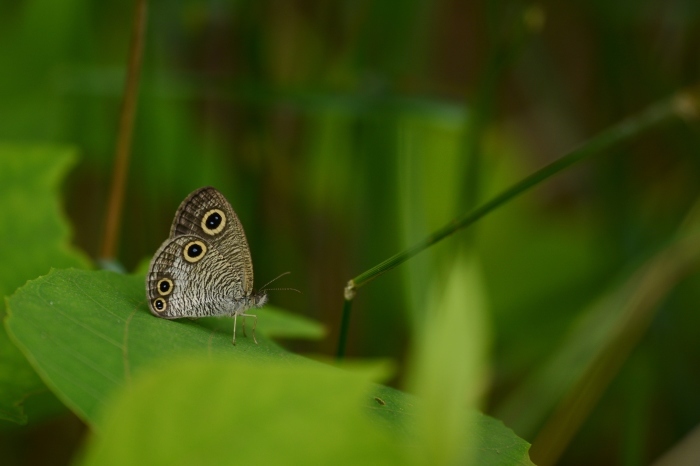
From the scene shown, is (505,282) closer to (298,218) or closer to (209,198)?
(298,218)

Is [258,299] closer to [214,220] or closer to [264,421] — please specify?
[214,220]

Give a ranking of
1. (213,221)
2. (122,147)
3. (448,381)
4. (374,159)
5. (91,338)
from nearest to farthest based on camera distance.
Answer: (448,381) → (91,338) → (213,221) → (122,147) → (374,159)

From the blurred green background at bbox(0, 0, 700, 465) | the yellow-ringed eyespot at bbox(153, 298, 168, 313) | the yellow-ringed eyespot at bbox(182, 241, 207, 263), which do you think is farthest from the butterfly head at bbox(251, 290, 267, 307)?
the blurred green background at bbox(0, 0, 700, 465)

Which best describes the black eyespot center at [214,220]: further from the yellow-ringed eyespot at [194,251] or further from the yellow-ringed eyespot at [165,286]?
the yellow-ringed eyespot at [165,286]

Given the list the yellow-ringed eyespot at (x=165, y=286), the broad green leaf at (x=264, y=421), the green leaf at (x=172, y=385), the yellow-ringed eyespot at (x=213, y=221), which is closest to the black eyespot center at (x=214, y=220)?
the yellow-ringed eyespot at (x=213, y=221)

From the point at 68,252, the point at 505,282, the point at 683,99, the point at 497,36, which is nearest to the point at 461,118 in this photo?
the point at 497,36

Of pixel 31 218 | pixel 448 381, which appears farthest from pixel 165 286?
pixel 448 381
